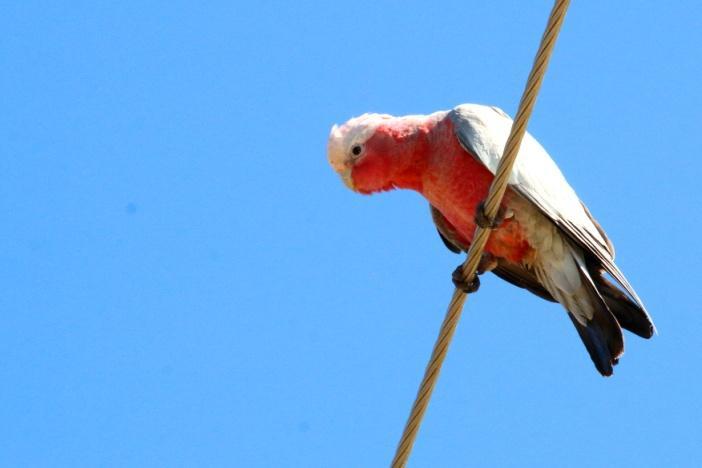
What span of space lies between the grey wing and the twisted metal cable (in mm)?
1183

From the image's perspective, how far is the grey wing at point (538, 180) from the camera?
5.92m

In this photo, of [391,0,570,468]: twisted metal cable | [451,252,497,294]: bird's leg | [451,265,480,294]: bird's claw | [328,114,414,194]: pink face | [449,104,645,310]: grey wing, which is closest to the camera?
[391,0,570,468]: twisted metal cable

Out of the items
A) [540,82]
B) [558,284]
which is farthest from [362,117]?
[540,82]

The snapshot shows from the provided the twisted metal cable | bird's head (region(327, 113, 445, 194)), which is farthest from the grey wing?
the twisted metal cable

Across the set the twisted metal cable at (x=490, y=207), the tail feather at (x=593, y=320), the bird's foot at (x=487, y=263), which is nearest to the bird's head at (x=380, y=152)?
the bird's foot at (x=487, y=263)

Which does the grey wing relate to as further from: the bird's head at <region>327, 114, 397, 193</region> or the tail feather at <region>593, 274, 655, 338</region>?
the bird's head at <region>327, 114, 397, 193</region>

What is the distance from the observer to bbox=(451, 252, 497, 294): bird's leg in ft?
16.3

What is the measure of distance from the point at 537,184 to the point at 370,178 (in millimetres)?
1072

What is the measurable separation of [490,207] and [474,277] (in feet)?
3.49

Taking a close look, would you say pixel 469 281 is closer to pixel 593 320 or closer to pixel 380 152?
pixel 593 320

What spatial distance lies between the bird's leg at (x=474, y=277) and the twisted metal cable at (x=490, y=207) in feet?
0.24

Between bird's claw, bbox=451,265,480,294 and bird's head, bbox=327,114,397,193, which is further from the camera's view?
bird's head, bbox=327,114,397,193

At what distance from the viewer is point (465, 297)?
15.6 feet

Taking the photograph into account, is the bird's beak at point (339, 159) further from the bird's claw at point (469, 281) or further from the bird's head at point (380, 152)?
the bird's claw at point (469, 281)
